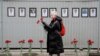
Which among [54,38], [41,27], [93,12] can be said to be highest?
[93,12]

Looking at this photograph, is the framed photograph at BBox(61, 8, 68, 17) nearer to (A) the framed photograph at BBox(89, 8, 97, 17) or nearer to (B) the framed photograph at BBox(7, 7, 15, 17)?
(A) the framed photograph at BBox(89, 8, 97, 17)

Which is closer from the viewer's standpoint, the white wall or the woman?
the woman

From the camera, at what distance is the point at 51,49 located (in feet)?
50.2

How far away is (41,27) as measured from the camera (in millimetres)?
20359

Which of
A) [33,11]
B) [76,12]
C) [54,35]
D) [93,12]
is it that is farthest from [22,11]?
[54,35]

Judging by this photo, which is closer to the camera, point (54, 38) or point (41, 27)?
point (54, 38)

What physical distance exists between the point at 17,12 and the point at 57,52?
558 cm

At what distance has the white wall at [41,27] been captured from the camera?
20359 mm

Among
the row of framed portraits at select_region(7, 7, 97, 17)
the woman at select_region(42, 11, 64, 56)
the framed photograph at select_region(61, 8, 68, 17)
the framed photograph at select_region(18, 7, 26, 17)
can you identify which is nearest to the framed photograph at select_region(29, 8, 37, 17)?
the row of framed portraits at select_region(7, 7, 97, 17)

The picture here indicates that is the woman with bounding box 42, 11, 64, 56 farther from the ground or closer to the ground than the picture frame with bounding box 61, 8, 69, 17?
closer to the ground

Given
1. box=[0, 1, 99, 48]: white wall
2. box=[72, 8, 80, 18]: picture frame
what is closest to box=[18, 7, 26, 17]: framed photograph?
box=[0, 1, 99, 48]: white wall

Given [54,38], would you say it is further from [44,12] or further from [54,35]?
[44,12]

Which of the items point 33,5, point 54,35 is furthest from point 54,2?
point 54,35

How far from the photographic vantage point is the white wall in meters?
20.4
